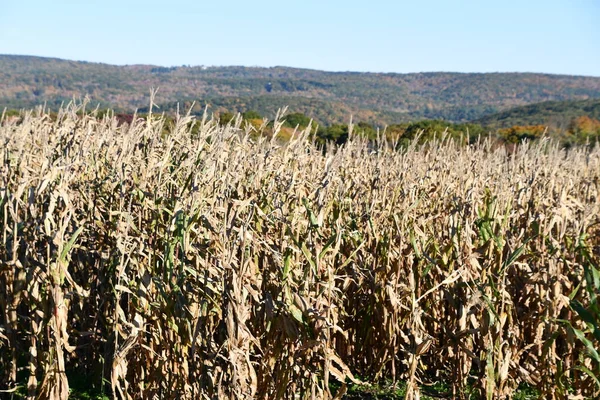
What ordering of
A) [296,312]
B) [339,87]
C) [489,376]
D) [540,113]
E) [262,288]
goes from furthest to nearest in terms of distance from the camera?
[339,87], [540,113], [262,288], [489,376], [296,312]

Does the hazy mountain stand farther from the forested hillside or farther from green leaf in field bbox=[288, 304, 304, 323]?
green leaf in field bbox=[288, 304, 304, 323]

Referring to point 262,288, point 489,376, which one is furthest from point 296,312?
point 489,376

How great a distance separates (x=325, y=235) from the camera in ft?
13.1

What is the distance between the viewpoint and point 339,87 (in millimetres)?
137125

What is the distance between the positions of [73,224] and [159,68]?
175m

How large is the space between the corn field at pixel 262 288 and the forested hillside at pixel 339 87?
345 ft

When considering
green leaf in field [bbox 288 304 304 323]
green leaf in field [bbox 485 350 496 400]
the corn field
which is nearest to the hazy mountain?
the corn field

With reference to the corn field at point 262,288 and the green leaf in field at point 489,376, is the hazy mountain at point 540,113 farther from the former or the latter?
the green leaf in field at point 489,376

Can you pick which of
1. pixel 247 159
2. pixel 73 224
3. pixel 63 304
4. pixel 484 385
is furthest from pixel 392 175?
pixel 63 304

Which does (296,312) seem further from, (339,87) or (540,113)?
(339,87)

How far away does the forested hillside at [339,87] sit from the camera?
11731 centimetres

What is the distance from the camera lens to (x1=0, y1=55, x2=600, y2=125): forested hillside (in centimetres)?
11731

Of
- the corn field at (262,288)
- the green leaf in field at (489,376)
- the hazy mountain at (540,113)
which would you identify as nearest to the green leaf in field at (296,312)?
the corn field at (262,288)

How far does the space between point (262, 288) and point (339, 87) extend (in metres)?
136
